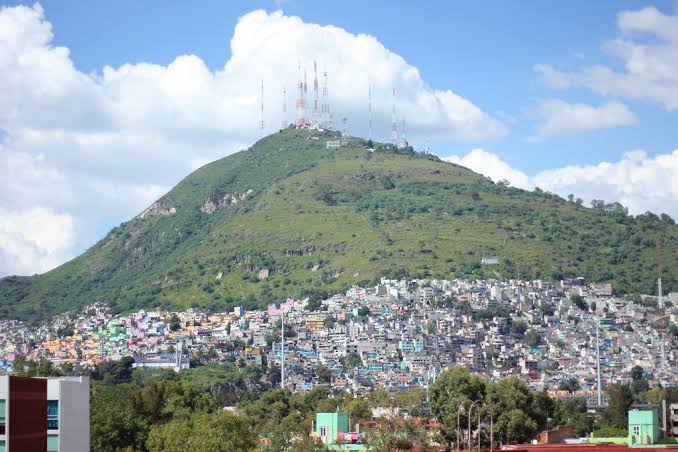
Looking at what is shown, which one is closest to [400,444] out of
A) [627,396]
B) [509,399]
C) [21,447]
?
[21,447]

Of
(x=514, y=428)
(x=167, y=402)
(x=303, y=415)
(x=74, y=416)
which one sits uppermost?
(x=74, y=416)

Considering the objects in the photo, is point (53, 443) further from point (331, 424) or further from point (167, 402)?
point (331, 424)

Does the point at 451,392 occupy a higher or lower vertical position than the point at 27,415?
higher

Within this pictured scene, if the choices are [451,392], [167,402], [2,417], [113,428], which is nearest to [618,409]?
[451,392]

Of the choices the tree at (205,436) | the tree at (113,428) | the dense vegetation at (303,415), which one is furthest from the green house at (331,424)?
the tree at (113,428)

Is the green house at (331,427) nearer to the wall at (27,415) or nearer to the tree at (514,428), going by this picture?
the tree at (514,428)

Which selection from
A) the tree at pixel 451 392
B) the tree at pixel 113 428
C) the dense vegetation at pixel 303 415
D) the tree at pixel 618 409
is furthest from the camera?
the tree at pixel 618 409

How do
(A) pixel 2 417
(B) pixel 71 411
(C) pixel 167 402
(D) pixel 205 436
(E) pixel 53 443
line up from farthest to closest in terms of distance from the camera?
(C) pixel 167 402 → (D) pixel 205 436 → (B) pixel 71 411 → (E) pixel 53 443 → (A) pixel 2 417
